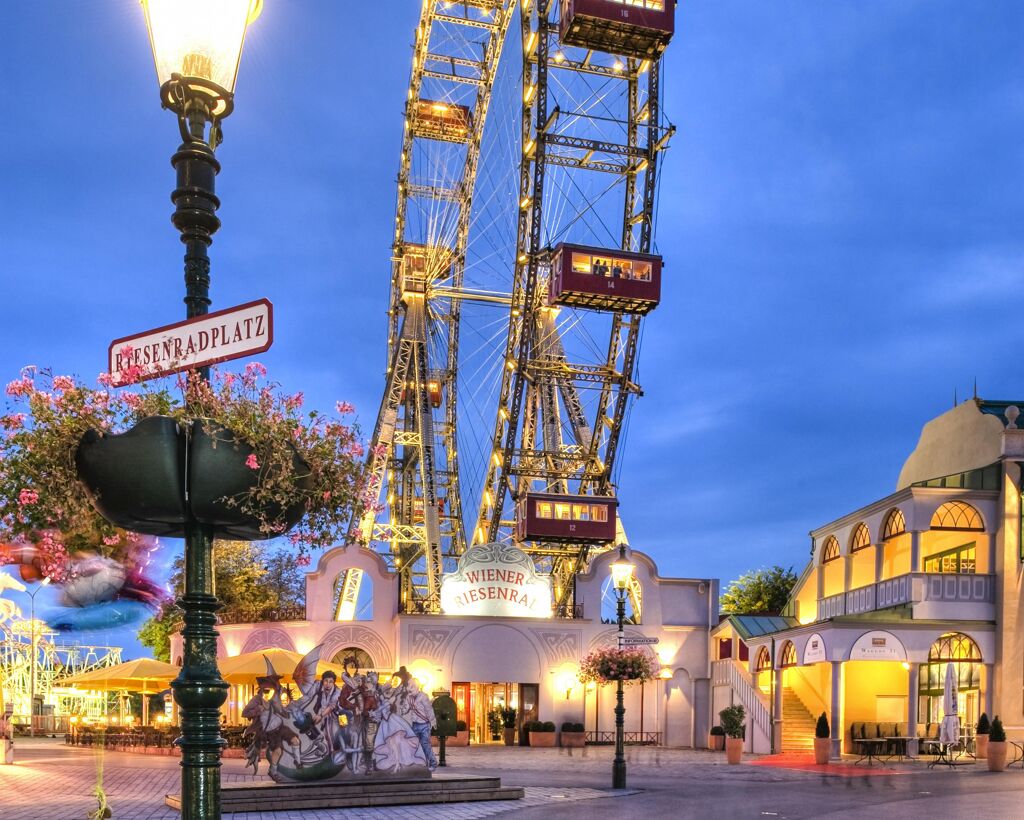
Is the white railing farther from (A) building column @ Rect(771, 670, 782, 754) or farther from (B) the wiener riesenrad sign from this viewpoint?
(B) the wiener riesenrad sign

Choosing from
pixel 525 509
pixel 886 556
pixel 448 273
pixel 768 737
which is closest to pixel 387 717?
pixel 768 737

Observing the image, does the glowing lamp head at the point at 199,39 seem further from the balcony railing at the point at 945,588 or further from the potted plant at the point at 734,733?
the balcony railing at the point at 945,588

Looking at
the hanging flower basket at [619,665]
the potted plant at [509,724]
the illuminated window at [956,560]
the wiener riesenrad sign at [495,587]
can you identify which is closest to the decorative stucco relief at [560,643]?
the wiener riesenrad sign at [495,587]

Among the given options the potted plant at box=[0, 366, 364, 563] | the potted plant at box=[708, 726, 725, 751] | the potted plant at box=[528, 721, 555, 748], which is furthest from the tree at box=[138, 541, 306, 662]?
the potted plant at box=[0, 366, 364, 563]

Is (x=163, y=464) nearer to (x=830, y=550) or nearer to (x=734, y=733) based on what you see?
(x=734, y=733)

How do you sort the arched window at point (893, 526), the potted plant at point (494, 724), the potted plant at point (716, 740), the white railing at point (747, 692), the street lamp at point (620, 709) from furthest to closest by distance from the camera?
the potted plant at point (494, 724)
the potted plant at point (716, 740)
the arched window at point (893, 526)
the white railing at point (747, 692)
the street lamp at point (620, 709)

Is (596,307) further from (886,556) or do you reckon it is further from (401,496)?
(401,496)

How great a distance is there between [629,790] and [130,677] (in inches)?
719

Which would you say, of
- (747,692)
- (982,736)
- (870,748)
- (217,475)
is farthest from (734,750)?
(217,475)

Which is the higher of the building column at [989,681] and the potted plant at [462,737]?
the building column at [989,681]

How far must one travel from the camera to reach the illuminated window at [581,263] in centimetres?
4591

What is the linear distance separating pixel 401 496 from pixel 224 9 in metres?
61.3

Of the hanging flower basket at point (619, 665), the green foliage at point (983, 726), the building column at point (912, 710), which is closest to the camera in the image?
the hanging flower basket at point (619, 665)

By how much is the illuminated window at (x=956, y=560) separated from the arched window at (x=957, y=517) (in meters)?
2.81
